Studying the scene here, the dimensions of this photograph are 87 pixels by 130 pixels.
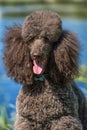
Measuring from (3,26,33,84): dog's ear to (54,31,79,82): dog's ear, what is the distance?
0.68 ft

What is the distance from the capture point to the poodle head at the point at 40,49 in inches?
154

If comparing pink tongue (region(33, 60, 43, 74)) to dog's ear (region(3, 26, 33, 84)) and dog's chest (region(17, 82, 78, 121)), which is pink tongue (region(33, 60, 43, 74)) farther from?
dog's chest (region(17, 82, 78, 121))

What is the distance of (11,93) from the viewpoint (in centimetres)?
614

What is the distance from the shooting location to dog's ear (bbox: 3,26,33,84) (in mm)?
4012

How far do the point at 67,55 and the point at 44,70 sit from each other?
0.19 m

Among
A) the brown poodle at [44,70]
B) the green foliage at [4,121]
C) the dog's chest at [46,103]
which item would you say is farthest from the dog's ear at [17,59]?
the green foliage at [4,121]

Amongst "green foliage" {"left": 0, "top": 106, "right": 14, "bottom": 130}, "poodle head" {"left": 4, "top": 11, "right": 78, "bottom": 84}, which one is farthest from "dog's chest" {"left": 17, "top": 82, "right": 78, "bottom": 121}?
"green foliage" {"left": 0, "top": 106, "right": 14, "bottom": 130}

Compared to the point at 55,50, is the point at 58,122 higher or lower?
lower

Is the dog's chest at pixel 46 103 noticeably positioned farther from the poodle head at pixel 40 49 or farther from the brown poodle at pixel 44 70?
the poodle head at pixel 40 49

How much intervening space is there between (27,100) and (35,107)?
0.25 feet

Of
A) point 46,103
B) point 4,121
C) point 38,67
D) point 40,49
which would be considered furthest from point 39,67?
point 4,121

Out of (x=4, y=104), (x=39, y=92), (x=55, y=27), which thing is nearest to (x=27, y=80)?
(x=39, y=92)

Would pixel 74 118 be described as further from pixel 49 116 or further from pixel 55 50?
pixel 55 50

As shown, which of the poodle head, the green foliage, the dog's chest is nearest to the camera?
the poodle head
